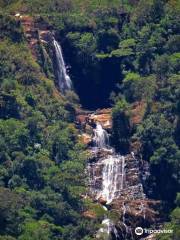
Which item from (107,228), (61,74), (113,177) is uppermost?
(61,74)

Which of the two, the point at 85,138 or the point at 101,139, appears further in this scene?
the point at 85,138

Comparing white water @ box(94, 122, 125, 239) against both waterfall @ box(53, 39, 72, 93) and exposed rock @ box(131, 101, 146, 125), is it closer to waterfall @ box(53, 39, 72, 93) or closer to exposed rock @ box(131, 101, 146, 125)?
exposed rock @ box(131, 101, 146, 125)

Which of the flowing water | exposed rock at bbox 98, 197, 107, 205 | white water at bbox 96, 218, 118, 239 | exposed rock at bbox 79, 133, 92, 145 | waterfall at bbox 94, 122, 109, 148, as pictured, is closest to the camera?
white water at bbox 96, 218, 118, 239

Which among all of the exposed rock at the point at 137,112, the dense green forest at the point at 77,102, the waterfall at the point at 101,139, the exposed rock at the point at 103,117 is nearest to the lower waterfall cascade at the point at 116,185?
the waterfall at the point at 101,139

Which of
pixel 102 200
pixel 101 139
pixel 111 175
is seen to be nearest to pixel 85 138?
pixel 101 139

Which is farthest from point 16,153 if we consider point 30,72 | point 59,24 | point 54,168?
point 59,24

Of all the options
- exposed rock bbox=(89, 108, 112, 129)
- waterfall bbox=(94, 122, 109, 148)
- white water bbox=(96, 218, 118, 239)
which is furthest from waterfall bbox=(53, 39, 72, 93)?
white water bbox=(96, 218, 118, 239)

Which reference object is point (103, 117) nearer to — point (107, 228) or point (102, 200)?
point (102, 200)
